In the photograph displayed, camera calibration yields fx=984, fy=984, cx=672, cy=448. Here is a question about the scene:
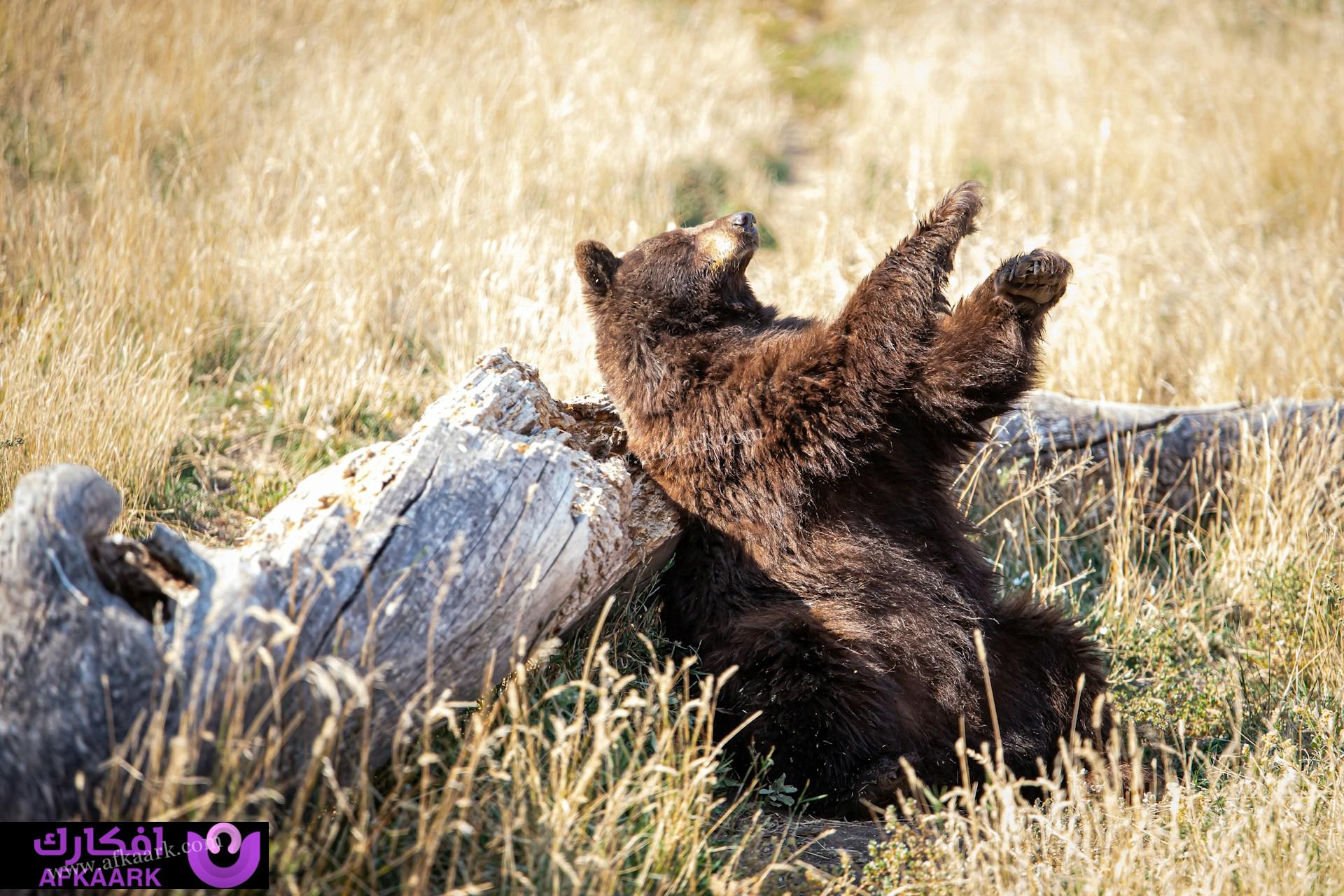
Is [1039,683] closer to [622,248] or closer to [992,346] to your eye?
[992,346]

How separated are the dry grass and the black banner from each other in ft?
0.23

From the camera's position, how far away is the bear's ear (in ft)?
12.8

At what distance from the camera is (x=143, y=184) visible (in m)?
6.15

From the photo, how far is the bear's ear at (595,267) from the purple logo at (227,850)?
7.93 feet

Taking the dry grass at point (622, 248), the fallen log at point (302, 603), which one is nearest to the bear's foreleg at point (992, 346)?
the dry grass at point (622, 248)

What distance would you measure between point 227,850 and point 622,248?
520 cm

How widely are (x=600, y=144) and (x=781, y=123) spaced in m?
3.47

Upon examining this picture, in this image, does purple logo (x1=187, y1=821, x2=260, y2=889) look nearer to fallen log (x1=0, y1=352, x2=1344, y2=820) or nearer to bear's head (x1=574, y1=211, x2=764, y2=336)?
fallen log (x1=0, y1=352, x2=1344, y2=820)

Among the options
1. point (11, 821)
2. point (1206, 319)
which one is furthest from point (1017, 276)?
point (1206, 319)

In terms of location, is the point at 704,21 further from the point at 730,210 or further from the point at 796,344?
the point at 796,344

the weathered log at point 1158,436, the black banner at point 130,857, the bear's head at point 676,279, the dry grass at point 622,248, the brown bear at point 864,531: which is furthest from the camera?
the weathered log at point 1158,436

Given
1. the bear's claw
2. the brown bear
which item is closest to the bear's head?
the brown bear

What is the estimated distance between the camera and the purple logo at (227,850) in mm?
2062

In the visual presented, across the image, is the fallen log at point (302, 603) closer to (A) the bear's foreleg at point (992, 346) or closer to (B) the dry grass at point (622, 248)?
(B) the dry grass at point (622, 248)
